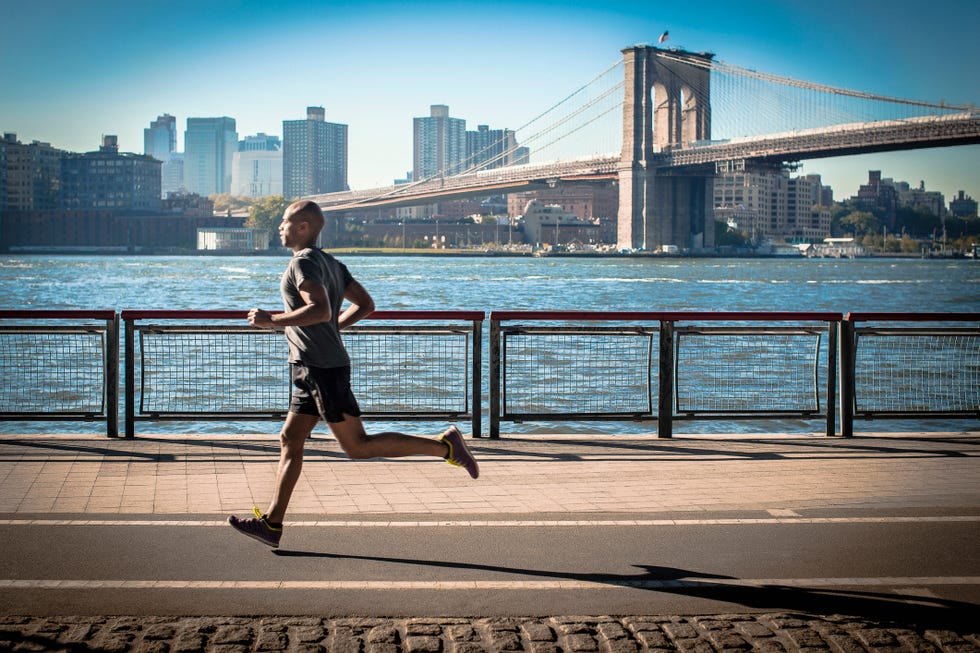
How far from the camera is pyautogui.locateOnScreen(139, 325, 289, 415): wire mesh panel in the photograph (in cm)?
896

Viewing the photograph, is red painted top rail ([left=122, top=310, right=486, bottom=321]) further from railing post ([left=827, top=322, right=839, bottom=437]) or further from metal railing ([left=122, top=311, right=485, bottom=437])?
railing post ([left=827, top=322, right=839, bottom=437])

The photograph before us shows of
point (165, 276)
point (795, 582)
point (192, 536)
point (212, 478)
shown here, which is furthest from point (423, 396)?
point (165, 276)

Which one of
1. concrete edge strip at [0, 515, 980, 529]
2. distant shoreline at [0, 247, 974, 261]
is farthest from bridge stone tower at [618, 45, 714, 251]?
concrete edge strip at [0, 515, 980, 529]

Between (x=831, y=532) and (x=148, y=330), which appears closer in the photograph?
(x=831, y=532)

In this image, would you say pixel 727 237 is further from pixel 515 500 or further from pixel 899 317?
pixel 515 500

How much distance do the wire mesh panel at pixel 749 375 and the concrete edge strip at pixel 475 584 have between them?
3.79m

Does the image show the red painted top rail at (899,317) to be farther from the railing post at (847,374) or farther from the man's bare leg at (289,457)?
the man's bare leg at (289,457)

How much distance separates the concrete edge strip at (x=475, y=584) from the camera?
4.96 m

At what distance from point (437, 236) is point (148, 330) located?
154 m

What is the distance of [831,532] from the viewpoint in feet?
19.7

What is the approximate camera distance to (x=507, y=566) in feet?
17.5

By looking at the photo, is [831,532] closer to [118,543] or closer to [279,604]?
[279,604]

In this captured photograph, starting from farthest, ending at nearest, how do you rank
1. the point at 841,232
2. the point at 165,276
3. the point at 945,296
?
1. the point at 841,232
2. the point at 165,276
3. the point at 945,296

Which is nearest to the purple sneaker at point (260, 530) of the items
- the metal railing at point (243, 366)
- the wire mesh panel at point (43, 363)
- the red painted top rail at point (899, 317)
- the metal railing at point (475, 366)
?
the metal railing at point (475, 366)
